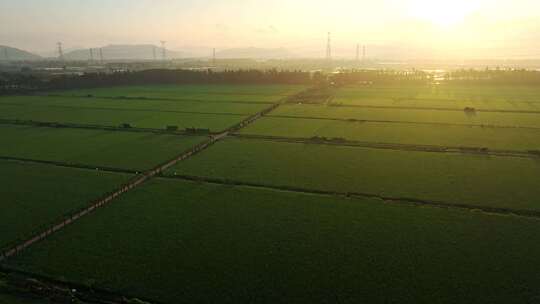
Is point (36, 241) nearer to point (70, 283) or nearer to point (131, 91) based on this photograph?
point (70, 283)

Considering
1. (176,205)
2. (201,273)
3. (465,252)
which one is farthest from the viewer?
(176,205)

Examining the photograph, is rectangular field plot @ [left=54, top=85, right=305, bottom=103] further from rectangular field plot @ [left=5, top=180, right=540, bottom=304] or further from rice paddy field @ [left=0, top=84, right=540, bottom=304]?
rectangular field plot @ [left=5, top=180, right=540, bottom=304]

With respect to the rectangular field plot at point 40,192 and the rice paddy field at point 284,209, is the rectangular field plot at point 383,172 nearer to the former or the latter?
the rice paddy field at point 284,209

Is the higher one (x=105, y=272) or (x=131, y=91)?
(x=131, y=91)

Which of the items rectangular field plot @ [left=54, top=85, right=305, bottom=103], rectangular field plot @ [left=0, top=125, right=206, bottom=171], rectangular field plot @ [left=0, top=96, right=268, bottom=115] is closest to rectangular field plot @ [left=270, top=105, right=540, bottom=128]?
rectangular field plot @ [left=0, top=96, right=268, bottom=115]

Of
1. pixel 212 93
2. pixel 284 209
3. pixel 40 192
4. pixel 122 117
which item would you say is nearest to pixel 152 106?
pixel 122 117

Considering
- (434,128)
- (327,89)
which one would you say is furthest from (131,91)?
(434,128)

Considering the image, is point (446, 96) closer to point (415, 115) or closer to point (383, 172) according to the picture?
point (415, 115)
